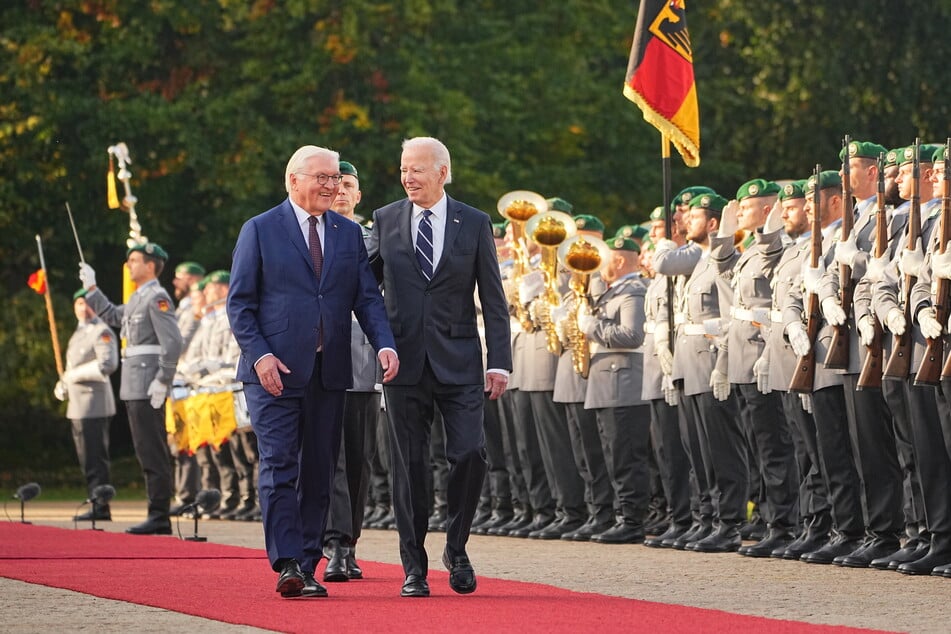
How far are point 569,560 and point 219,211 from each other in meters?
17.7

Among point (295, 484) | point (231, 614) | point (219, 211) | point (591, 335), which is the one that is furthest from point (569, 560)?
point (219, 211)

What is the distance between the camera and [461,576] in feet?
31.0

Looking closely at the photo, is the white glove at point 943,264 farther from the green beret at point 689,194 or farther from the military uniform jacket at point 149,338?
the military uniform jacket at point 149,338

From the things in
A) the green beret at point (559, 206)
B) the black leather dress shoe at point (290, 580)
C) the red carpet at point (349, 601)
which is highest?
the green beret at point (559, 206)

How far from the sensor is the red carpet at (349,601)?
809 centimetres

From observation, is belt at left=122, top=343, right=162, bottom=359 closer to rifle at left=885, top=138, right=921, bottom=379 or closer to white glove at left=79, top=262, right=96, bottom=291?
white glove at left=79, top=262, right=96, bottom=291

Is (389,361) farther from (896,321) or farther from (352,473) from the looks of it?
(896,321)

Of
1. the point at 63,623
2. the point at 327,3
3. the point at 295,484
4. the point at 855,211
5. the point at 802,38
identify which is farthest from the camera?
the point at 802,38

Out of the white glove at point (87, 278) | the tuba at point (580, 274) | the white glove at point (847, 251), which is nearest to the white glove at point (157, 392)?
the white glove at point (87, 278)

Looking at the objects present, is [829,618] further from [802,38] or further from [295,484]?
[802,38]

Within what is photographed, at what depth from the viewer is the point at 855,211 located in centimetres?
1151

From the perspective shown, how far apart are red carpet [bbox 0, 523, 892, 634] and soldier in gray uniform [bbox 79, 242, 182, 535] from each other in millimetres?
3259

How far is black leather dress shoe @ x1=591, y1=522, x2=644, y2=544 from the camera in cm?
1425

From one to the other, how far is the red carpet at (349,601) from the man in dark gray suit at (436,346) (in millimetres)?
423
